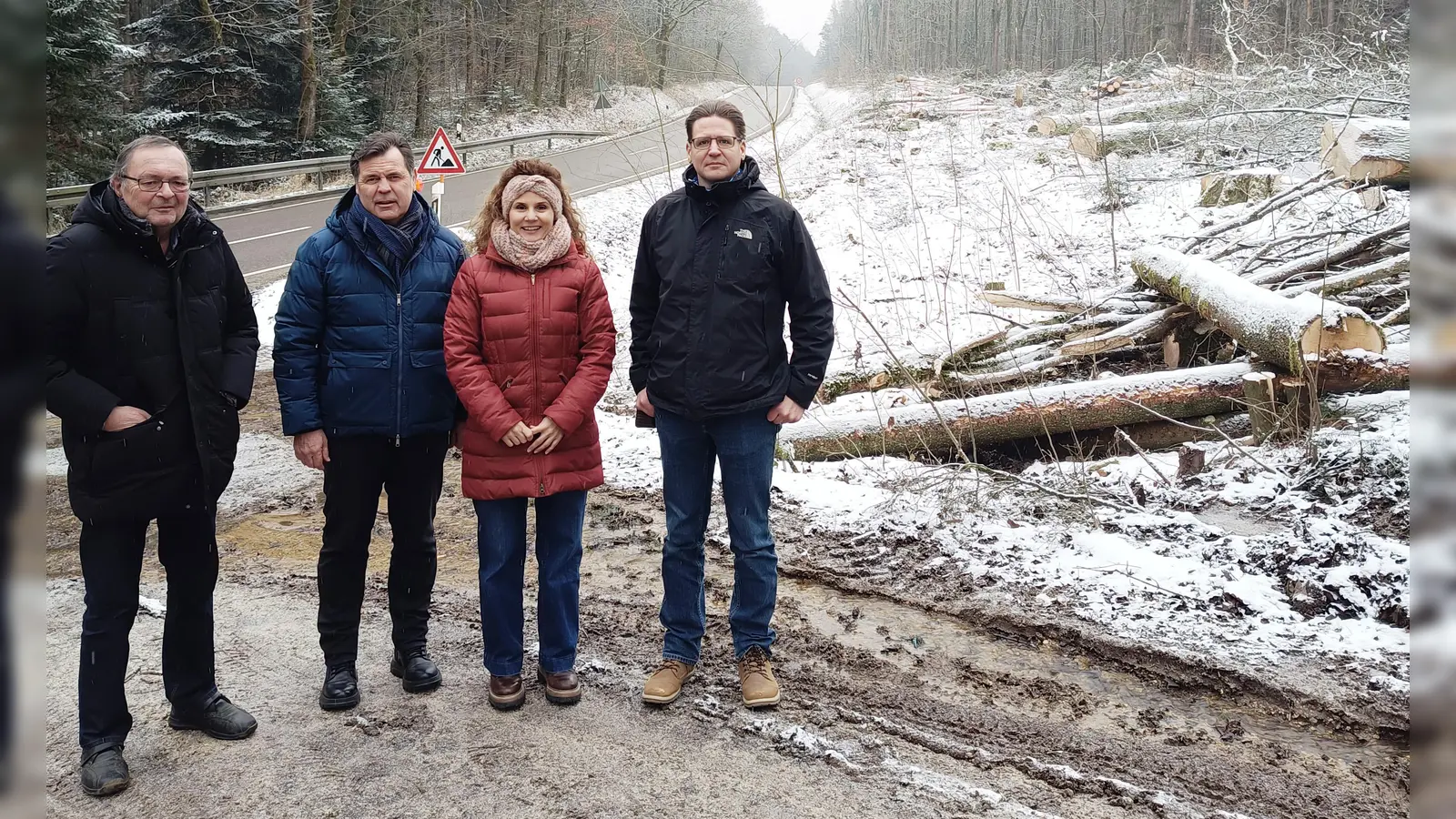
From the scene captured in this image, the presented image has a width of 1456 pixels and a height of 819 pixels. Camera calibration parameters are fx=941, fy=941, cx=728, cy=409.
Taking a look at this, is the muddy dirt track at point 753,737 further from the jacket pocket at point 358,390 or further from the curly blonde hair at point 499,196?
the curly blonde hair at point 499,196

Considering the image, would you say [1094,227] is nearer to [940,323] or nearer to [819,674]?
[940,323]

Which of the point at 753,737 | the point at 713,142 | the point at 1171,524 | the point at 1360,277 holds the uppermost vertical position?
the point at 713,142

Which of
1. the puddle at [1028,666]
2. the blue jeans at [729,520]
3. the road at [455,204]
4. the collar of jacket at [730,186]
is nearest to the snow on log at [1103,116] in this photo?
the road at [455,204]

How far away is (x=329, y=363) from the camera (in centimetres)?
369

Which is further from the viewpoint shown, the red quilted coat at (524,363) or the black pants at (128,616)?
the red quilted coat at (524,363)

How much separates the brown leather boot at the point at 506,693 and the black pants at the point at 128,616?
3.41ft

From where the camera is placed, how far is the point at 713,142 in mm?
3639

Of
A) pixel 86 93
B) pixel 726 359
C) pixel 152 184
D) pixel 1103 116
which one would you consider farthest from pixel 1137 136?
pixel 86 93

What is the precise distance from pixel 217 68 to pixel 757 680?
21.7 meters

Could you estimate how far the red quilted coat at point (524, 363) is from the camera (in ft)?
12.0

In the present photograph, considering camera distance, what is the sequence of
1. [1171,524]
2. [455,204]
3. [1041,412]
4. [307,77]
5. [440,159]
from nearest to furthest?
[1171,524], [1041,412], [440,159], [455,204], [307,77]

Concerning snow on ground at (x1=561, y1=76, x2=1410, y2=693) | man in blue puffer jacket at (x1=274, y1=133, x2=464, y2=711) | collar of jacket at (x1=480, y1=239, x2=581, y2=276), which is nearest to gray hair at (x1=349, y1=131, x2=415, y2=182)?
man in blue puffer jacket at (x1=274, y1=133, x2=464, y2=711)

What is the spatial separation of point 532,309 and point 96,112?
49.4 ft

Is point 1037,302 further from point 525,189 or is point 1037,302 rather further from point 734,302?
point 525,189
